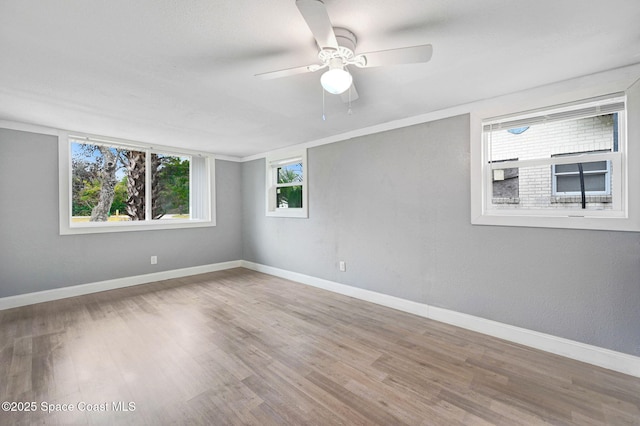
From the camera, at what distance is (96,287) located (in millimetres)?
3854

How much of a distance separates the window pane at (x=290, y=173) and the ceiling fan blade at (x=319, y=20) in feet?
→ 10.1

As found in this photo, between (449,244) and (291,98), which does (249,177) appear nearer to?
(291,98)

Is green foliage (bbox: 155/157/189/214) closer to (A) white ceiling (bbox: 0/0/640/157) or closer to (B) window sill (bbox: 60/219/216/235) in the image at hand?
(B) window sill (bbox: 60/219/216/235)

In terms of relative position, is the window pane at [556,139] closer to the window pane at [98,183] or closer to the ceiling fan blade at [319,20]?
the ceiling fan blade at [319,20]

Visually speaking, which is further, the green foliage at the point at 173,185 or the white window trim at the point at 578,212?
the green foliage at the point at 173,185

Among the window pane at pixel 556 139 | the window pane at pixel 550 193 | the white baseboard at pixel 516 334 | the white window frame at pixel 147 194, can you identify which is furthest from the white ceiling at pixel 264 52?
the white baseboard at pixel 516 334

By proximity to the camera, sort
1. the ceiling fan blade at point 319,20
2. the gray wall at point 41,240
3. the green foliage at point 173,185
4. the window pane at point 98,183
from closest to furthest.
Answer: the ceiling fan blade at point 319,20 < the gray wall at point 41,240 < the window pane at point 98,183 < the green foliage at point 173,185

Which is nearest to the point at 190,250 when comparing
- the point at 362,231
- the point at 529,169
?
the point at 362,231

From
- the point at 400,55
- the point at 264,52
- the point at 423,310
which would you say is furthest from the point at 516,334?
the point at 264,52

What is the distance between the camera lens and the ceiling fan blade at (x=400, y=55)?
149cm

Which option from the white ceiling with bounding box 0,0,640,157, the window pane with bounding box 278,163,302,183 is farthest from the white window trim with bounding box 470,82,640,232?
the window pane with bounding box 278,163,302,183

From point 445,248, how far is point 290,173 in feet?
9.46

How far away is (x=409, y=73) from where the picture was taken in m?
2.09

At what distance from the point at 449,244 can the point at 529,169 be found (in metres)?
1.01
